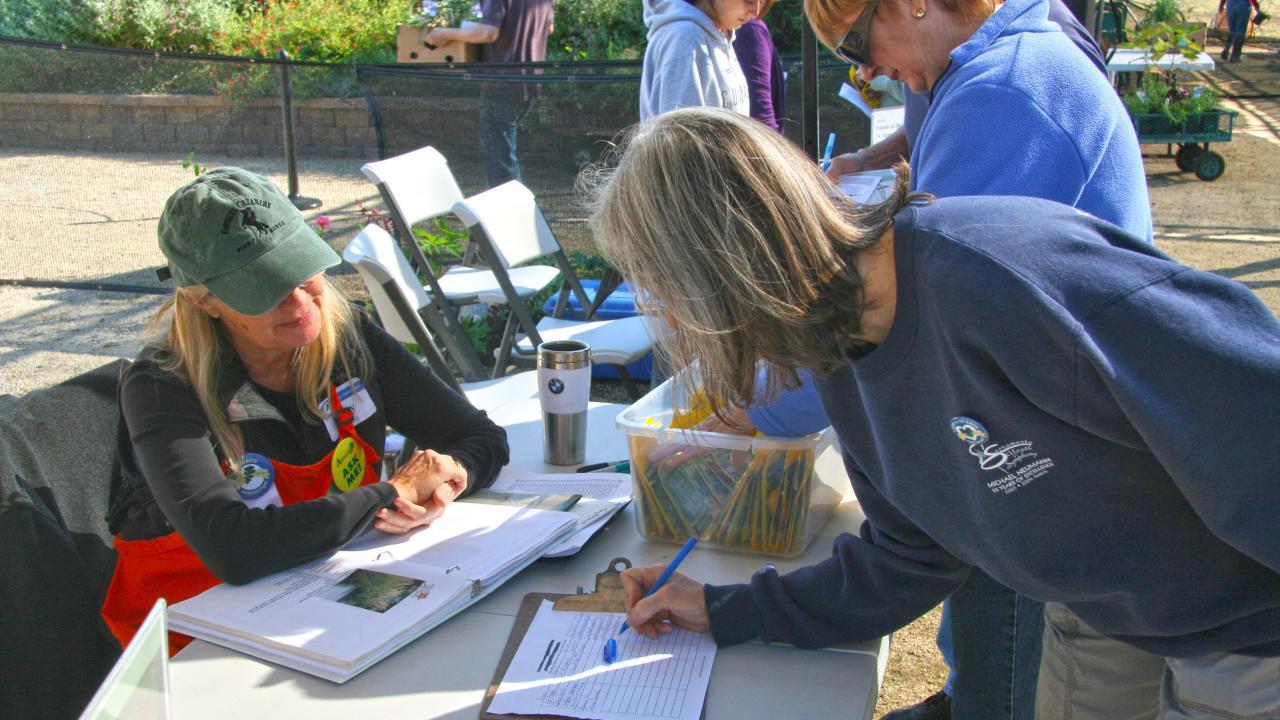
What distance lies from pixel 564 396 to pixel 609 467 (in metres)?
0.17

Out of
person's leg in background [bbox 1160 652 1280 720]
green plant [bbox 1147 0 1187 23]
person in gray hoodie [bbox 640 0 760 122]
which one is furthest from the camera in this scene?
green plant [bbox 1147 0 1187 23]

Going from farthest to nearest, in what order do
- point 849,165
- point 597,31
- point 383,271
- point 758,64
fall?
point 597,31
point 758,64
point 383,271
point 849,165

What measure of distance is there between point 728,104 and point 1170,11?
949 cm

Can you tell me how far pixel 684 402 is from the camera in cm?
150

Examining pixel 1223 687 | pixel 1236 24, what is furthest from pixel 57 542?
pixel 1236 24

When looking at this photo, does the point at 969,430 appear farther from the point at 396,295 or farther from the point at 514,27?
the point at 514,27

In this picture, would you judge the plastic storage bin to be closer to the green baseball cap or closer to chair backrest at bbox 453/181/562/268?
the green baseball cap

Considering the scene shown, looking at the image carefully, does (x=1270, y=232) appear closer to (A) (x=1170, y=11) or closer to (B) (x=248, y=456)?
(A) (x=1170, y=11)

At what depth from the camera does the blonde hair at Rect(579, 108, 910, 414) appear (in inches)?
45.9

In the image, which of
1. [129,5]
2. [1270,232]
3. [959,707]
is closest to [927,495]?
[959,707]

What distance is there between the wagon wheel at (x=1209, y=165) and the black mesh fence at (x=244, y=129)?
4382 mm

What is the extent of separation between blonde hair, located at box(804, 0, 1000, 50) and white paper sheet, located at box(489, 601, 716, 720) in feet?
3.43

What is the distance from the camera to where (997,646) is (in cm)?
184


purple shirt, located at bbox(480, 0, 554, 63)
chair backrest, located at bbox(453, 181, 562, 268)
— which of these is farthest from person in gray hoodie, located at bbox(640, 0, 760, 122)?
purple shirt, located at bbox(480, 0, 554, 63)
